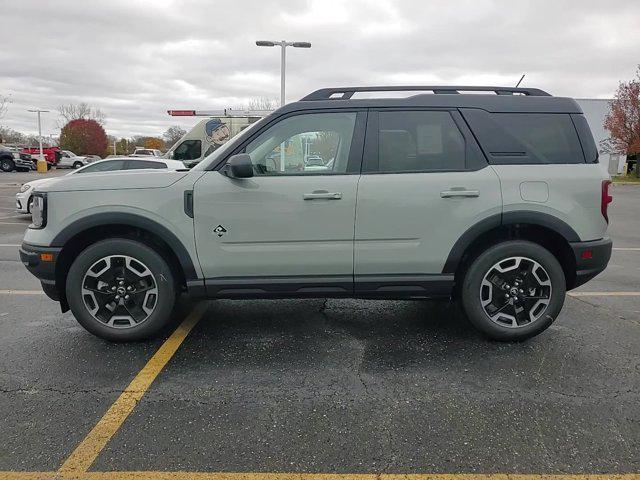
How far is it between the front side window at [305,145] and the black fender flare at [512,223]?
1.08 meters

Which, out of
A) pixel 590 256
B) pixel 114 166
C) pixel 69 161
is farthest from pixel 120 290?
pixel 69 161

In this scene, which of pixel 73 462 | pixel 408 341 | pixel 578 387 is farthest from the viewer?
pixel 408 341

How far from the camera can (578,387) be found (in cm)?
316

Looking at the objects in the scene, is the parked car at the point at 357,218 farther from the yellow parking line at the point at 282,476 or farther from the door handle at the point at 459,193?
the yellow parking line at the point at 282,476

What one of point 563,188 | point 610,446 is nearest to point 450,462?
point 610,446

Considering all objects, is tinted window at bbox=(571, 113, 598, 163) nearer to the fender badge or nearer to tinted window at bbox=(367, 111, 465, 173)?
tinted window at bbox=(367, 111, 465, 173)

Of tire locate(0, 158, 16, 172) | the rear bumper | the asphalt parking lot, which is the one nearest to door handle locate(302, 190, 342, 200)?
the asphalt parking lot

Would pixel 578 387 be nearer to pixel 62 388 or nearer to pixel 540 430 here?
pixel 540 430

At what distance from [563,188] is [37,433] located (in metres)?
3.90

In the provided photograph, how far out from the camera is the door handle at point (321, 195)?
3.61 m

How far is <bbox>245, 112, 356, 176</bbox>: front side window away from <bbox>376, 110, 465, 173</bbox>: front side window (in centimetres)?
29

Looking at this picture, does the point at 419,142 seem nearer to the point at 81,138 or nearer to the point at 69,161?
the point at 69,161

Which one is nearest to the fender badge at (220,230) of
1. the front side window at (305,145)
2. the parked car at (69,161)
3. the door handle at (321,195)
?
the front side window at (305,145)

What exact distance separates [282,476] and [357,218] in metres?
1.93
